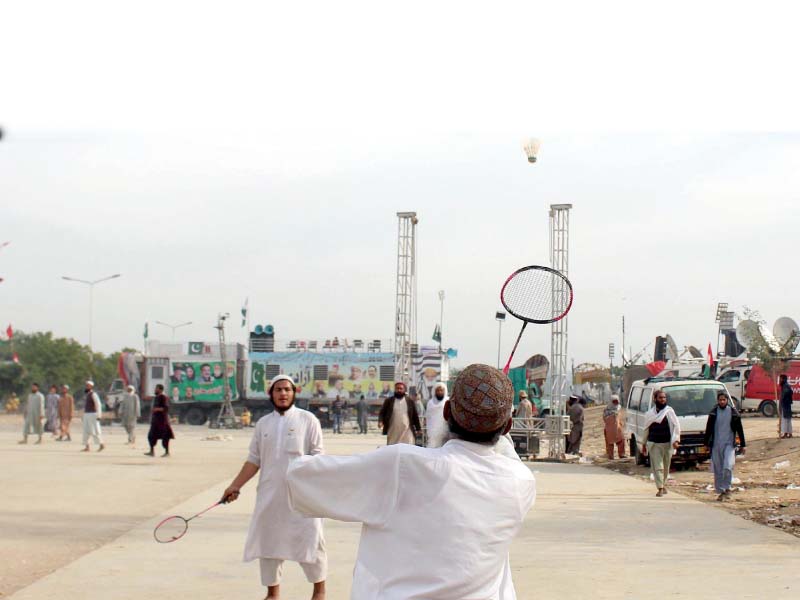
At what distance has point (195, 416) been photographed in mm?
62344

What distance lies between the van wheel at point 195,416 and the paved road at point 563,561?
48.7 metres

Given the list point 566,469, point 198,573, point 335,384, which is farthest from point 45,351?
point 198,573

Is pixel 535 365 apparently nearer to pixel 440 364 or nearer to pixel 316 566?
pixel 440 364

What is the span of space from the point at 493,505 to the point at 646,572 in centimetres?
637

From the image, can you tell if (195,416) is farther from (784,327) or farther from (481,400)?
(481,400)

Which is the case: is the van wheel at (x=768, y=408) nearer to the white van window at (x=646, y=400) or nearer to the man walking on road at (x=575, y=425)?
the man walking on road at (x=575, y=425)

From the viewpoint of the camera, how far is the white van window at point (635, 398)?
25017mm

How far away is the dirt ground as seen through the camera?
14.2m

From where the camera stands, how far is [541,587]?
27.2 feet

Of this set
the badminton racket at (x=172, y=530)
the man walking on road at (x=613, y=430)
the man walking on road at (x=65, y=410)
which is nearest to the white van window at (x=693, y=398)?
the man walking on road at (x=613, y=430)

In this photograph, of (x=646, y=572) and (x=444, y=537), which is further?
(x=646, y=572)

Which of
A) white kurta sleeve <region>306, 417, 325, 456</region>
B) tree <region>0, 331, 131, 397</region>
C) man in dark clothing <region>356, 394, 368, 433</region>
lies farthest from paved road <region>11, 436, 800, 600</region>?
tree <region>0, 331, 131, 397</region>

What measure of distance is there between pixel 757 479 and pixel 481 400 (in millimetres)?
18783

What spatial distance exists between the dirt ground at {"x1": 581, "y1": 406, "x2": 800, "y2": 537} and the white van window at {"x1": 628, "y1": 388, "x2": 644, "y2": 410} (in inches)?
51.9
